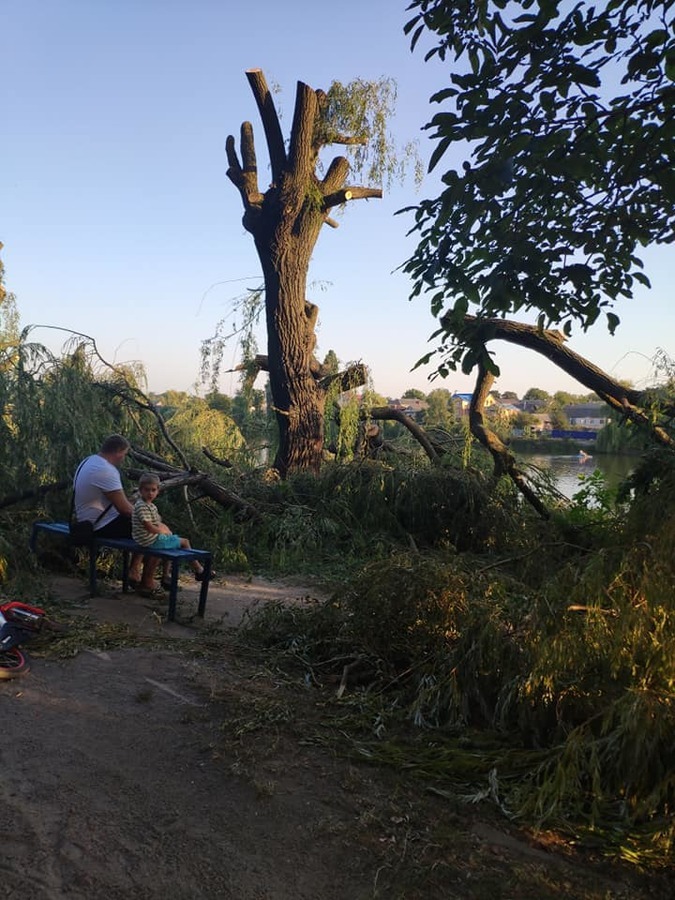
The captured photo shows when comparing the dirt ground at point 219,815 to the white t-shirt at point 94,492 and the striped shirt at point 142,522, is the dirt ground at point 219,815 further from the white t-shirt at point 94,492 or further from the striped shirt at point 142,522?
the white t-shirt at point 94,492

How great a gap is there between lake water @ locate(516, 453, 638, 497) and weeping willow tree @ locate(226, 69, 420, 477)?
9.98ft

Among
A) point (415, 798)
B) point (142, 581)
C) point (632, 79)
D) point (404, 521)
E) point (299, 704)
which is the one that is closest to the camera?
point (415, 798)

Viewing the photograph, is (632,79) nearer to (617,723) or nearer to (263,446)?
Result: (617,723)

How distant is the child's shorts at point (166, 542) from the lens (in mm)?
5711

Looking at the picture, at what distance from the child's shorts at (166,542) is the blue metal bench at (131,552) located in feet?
0.29

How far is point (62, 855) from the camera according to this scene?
2400 mm

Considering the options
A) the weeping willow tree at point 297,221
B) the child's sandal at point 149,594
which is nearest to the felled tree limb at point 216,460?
the weeping willow tree at point 297,221

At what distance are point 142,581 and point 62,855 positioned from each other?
3702 mm

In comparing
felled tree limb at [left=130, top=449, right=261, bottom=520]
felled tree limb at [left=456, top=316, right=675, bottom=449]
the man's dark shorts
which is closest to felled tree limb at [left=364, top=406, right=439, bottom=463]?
felled tree limb at [left=130, top=449, right=261, bottom=520]

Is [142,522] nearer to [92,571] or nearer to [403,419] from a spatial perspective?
[92,571]

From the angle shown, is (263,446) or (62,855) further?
(263,446)

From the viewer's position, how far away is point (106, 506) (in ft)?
19.8

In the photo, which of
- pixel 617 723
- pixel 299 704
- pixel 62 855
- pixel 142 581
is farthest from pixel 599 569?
pixel 142 581

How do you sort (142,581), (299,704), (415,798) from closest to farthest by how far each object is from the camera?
(415,798)
(299,704)
(142,581)
